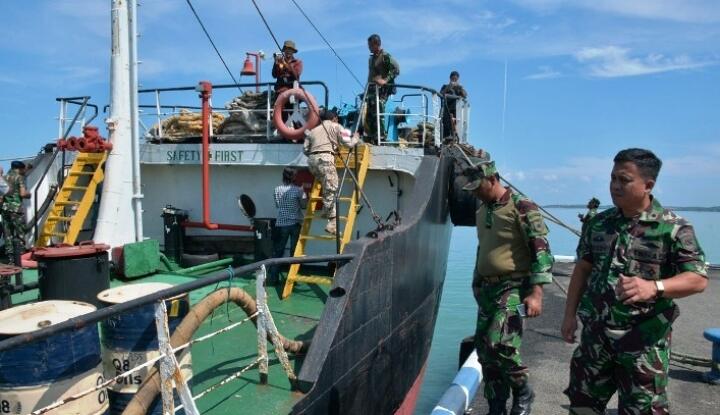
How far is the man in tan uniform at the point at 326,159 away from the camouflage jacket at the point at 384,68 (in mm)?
1691

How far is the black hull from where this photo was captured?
4.50m

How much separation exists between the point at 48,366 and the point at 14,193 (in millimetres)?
6728

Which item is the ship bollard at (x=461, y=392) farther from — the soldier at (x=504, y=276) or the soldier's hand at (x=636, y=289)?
the soldier's hand at (x=636, y=289)

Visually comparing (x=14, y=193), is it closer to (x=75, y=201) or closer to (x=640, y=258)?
(x=75, y=201)

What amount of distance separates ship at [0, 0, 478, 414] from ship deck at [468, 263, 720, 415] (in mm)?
1375

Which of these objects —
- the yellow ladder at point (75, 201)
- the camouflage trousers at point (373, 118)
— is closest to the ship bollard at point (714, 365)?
the camouflage trousers at point (373, 118)

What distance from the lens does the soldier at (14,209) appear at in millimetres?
8145

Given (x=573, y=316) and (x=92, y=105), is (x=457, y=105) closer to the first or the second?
(x=92, y=105)

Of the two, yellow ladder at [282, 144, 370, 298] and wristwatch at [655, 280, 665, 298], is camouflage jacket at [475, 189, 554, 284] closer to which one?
wristwatch at [655, 280, 665, 298]

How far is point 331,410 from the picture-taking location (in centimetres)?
458

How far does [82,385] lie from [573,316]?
2.66 metres

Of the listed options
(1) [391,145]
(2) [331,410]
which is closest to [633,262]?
(2) [331,410]

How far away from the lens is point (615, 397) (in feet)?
15.3

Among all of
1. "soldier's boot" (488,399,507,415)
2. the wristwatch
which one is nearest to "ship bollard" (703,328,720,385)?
"soldier's boot" (488,399,507,415)
